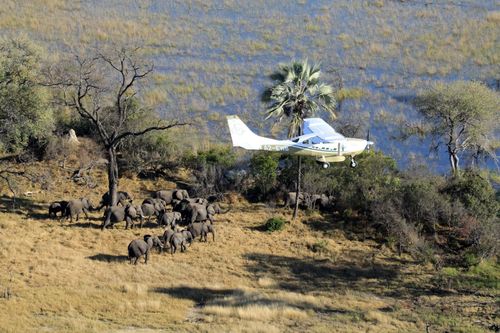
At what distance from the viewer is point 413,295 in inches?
1228

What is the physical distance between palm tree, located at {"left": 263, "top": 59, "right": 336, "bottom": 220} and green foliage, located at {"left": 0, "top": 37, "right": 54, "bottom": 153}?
12.9 meters

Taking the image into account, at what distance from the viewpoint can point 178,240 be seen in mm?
33031

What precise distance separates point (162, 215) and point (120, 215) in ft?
7.23

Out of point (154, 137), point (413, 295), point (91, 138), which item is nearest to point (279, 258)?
point (413, 295)

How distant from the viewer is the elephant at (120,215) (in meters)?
35.2

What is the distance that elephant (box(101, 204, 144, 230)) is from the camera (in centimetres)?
3522

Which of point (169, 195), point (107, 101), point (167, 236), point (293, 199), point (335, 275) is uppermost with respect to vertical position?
point (107, 101)

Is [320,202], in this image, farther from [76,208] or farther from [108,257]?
[108,257]

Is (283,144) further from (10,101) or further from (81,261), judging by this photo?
(10,101)

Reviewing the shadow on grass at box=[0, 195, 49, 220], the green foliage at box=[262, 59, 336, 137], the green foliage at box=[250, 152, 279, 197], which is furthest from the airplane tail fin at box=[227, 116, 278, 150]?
Result: the shadow on grass at box=[0, 195, 49, 220]

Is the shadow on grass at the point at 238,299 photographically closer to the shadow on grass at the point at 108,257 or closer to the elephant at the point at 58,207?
the shadow on grass at the point at 108,257

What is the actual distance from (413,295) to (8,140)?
78.5ft

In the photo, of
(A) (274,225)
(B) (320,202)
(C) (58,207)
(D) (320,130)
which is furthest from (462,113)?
(C) (58,207)

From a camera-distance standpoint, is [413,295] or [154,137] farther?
[154,137]
